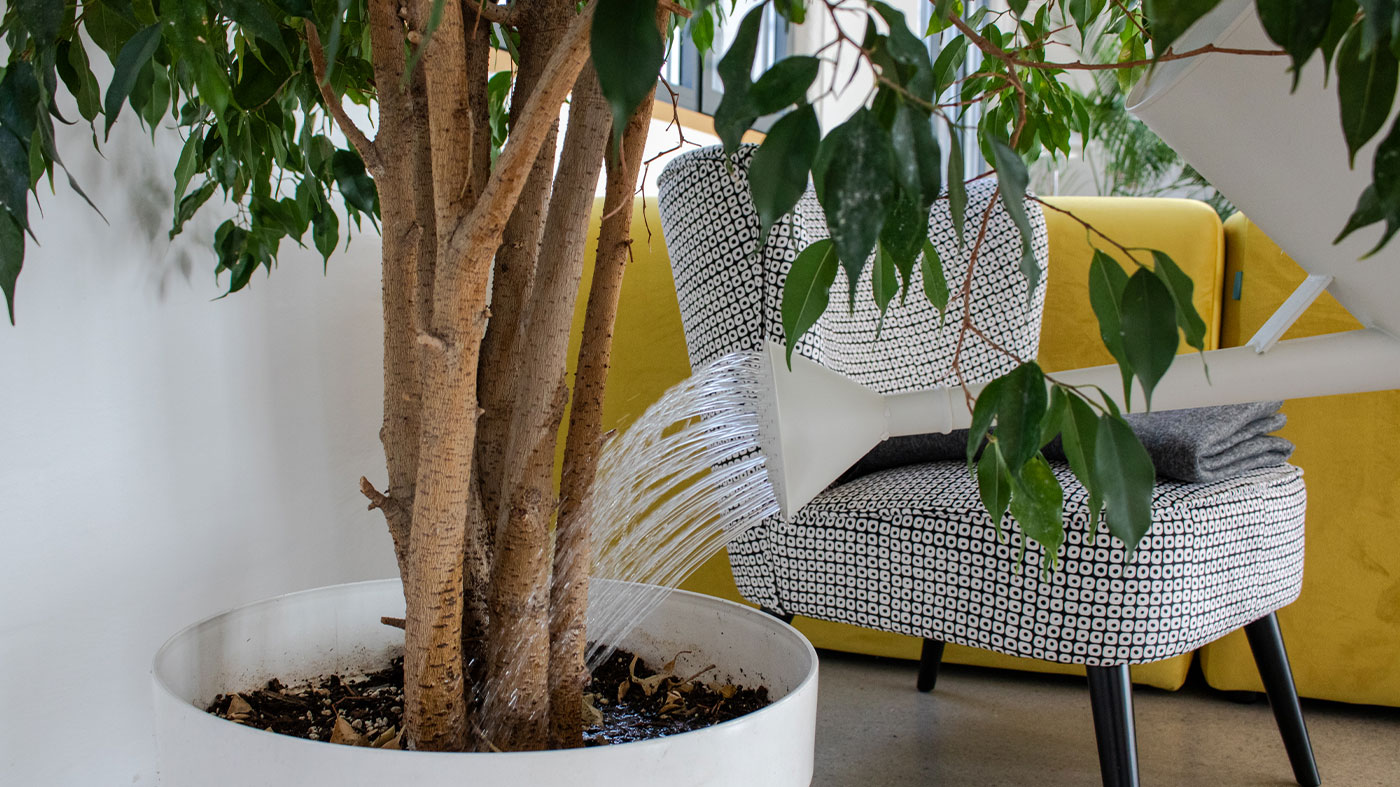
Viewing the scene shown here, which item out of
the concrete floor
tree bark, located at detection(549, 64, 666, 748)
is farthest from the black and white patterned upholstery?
the concrete floor

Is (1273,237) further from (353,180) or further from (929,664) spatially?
(929,664)

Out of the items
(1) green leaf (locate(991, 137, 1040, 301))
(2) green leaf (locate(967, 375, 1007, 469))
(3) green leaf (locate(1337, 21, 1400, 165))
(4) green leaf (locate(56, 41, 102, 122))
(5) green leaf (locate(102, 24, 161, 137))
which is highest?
(4) green leaf (locate(56, 41, 102, 122))

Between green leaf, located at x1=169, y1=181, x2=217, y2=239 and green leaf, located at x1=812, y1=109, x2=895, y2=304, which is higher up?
green leaf, located at x1=169, y1=181, x2=217, y2=239

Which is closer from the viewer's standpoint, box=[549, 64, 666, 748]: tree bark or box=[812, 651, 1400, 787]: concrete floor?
box=[549, 64, 666, 748]: tree bark

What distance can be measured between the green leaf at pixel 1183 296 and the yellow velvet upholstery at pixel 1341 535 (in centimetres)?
118

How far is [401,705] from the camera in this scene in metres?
0.70

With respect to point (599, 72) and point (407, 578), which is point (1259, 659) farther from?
point (599, 72)

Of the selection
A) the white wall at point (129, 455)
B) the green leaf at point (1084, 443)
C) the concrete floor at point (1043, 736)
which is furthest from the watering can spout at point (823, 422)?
the concrete floor at point (1043, 736)

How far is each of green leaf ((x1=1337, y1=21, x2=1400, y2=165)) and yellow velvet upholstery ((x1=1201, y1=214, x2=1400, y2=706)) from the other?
125 cm

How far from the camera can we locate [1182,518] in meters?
0.84

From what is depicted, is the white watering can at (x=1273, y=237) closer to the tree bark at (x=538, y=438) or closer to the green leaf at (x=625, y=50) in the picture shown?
the tree bark at (x=538, y=438)

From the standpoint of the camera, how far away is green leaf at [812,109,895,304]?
245mm

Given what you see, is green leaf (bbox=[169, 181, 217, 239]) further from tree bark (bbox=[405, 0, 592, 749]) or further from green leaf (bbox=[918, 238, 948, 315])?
green leaf (bbox=[918, 238, 948, 315])

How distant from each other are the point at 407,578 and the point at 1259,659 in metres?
0.95
